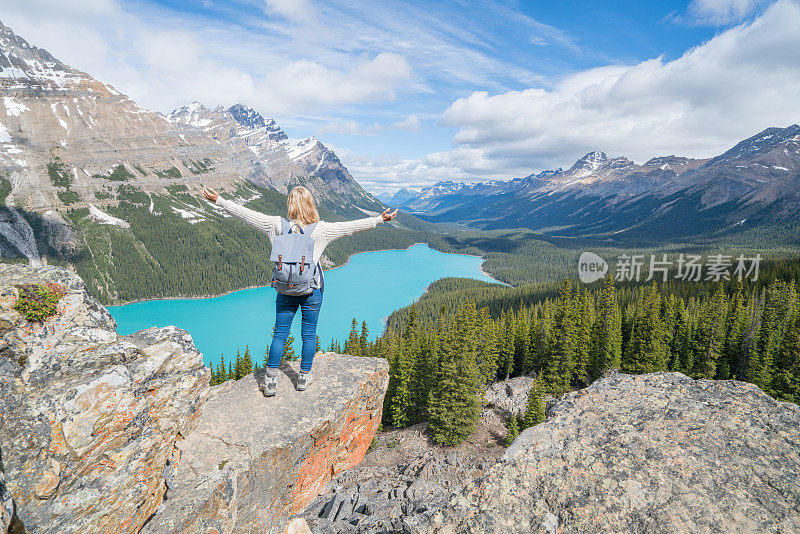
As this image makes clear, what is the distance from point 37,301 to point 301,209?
395 centimetres

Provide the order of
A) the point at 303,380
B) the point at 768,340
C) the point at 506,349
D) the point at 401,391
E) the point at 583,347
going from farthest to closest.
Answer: the point at 506,349 < the point at 583,347 < the point at 768,340 < the point at 401,391 < the point at 303,380

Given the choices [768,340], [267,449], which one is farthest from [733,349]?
[267,449]

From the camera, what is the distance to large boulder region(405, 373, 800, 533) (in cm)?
382

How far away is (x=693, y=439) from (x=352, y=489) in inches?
338

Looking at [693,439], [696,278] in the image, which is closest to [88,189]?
[693,439]

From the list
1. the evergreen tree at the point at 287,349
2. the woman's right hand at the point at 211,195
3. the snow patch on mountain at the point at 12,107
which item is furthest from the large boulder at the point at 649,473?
the snow patch on mountain at the point at 12,107

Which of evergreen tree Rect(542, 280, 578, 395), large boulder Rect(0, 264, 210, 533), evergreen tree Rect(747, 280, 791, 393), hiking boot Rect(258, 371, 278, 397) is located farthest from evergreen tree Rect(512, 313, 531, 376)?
large boulder Rect(0, 264, 210, 533)

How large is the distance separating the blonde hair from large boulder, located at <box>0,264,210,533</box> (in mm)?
3179

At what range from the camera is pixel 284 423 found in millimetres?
7293

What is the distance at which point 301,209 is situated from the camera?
6.79m

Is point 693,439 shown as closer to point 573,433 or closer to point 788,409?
point 573,433

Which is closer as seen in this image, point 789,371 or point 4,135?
point 789,371

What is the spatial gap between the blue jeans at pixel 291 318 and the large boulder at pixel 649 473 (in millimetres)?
3951

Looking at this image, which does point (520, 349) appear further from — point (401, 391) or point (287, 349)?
point (287, 349)
